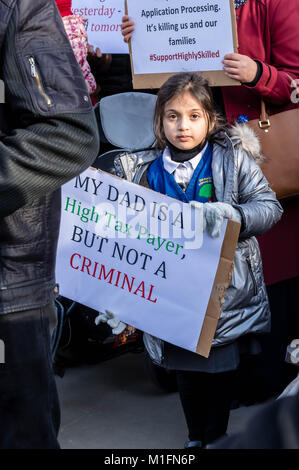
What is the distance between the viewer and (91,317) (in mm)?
3760

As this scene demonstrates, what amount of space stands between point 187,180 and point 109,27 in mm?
1508

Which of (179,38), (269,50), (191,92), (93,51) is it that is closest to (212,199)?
(191,92)

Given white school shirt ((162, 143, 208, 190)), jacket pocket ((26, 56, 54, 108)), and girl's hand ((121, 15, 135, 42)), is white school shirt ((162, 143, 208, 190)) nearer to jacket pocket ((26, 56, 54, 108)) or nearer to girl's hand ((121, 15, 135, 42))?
girl's hand ((121, 15, 135, 42))

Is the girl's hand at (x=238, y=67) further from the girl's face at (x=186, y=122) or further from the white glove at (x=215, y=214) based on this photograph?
the white glove at (x=215, y=214)

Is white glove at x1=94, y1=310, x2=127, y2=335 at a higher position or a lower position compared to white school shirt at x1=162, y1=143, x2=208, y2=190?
lower

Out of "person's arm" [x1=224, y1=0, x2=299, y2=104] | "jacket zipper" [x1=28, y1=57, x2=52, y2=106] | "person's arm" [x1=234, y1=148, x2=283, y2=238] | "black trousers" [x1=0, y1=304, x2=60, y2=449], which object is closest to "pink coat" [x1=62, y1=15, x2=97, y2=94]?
"person's arm" [x1=224, y1=0, x2=299, y2=104]

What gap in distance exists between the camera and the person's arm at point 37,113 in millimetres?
1690

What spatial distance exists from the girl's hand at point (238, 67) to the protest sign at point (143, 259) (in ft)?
2.57

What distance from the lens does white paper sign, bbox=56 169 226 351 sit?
2.84 meters

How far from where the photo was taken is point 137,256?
2930 mm

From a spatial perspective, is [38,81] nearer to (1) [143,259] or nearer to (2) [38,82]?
(2) [38,82]

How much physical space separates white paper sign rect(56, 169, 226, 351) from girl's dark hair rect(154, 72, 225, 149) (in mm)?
410

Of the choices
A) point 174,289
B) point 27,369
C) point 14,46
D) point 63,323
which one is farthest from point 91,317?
point 14,46

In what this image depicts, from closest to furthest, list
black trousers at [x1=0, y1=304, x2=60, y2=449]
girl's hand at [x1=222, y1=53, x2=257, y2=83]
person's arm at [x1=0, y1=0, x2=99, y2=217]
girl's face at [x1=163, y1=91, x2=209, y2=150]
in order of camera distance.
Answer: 1. person's arm at [x1=0, y1=0, x2=99, y2=217]
2. black trousers at [x1=0, y1=304, x2=60, y2=449]
3. girl's face at [x1=163, y1=91, x2=209, y2=150]
4. girl's hand at [x1=222, y1=53, x2=257, y2=83]
